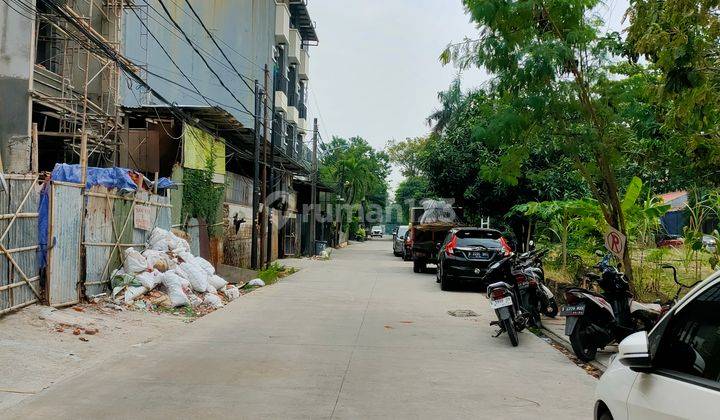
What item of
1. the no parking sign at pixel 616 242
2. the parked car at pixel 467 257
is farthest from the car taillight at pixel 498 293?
the parked car at pixel 467 257

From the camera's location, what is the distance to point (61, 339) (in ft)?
Answer: 28.8

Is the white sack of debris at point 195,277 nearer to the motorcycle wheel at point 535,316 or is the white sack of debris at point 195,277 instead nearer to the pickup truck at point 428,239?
the motorcycle wheel at point 535,316

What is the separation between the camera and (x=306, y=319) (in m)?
11.8

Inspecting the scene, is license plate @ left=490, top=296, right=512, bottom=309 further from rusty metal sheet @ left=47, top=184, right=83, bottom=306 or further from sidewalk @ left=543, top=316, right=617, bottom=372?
rusty metal sheet @ left=47, top=184, right=83, bottom=306

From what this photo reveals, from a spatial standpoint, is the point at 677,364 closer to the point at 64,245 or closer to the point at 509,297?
the point at 509,297

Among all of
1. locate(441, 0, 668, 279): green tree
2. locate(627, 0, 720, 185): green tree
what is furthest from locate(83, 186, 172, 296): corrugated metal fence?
locate(627, 0, 720, 185): green tree

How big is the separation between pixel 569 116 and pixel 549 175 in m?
11.9

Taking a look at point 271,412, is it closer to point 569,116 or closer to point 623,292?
point 623,292

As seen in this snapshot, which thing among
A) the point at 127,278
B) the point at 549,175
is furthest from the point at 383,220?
the point at 127,278

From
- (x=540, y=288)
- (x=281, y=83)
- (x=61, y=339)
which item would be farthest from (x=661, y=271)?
(x=281, y=83)

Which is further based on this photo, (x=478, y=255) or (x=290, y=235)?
(x=290, y=235)

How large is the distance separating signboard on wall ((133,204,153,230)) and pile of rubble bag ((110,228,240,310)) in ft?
0.94

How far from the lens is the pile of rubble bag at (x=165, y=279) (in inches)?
486

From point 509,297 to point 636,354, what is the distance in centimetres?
624
